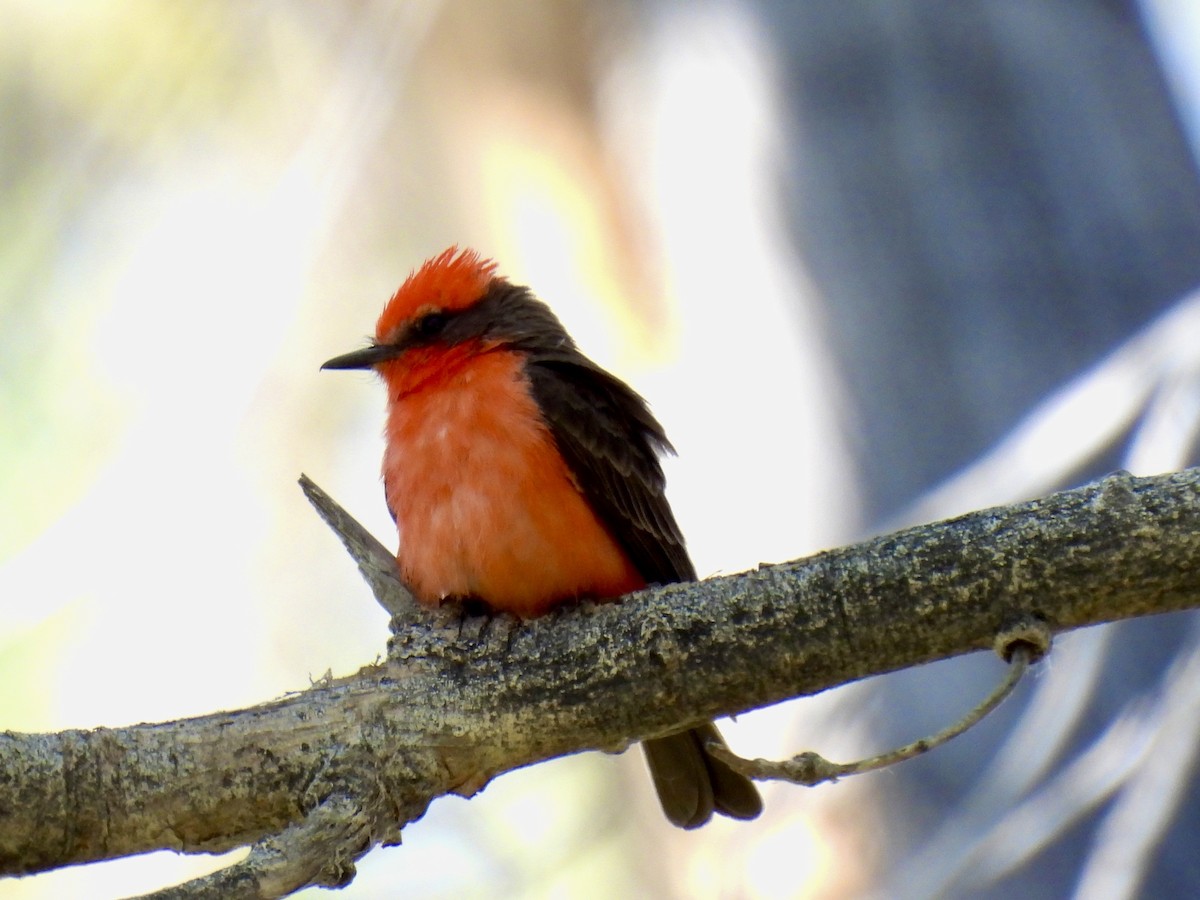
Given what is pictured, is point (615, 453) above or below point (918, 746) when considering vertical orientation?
above

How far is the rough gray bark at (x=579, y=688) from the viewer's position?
9.87 feet

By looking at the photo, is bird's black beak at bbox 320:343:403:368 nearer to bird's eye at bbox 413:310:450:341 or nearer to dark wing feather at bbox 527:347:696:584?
bird's eye at bbox 413:310:450:341

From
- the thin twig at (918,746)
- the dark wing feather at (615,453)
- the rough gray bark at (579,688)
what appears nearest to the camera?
the thin twig at (918,746)

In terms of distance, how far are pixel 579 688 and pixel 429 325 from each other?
2.23m

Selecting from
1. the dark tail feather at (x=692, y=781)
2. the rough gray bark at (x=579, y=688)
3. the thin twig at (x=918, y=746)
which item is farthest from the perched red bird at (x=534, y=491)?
the thin twig at (x=918, y=746)

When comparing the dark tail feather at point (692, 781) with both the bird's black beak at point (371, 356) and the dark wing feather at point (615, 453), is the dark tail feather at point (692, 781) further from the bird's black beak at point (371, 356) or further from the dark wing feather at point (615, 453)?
the bird's black beak at point (371, 356)

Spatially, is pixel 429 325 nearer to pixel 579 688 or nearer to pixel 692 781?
pixel 692 781

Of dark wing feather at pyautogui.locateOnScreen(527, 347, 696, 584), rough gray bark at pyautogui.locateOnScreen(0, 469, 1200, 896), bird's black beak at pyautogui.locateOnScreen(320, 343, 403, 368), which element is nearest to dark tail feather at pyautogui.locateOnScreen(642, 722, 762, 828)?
dark wing feather at pyautogui.locateOnScreen(527, 347, 696, 584)

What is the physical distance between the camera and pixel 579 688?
3.30m

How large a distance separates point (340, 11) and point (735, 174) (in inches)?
126

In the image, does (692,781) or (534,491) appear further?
Result: (692,781)

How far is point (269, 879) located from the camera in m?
2.76

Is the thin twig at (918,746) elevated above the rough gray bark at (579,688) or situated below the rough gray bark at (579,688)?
below

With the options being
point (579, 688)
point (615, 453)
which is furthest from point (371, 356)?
point (579, 688)
